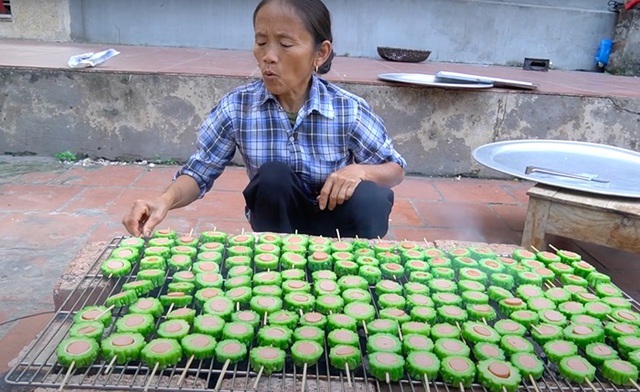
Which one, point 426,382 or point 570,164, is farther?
point 570,164

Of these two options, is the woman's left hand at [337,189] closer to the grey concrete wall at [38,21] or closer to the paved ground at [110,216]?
the paved ground at [110,216]

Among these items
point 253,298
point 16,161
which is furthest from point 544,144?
point 16,161

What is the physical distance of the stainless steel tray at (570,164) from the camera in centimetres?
283

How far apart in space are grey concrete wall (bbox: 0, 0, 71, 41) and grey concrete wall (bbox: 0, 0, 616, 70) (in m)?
0.01

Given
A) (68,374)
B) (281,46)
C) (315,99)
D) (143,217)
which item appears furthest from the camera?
(315,99)

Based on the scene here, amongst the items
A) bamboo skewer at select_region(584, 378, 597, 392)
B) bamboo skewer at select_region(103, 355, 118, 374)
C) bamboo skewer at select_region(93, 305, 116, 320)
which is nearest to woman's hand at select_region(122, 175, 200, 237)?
bamboo skewer at select_region(93, 305, 116, 320)

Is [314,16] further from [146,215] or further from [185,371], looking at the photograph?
[185,371]

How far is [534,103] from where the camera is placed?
4.74 m

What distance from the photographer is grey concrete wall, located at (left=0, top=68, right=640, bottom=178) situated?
457cm

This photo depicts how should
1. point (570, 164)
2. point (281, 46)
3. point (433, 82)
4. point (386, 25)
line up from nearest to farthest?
point (281, 46) < point (570, 164) < point (433, 82) < point (386, 25)

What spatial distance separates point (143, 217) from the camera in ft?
6.47

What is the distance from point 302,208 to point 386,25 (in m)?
5.86

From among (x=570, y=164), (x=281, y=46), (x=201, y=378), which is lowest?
(x=201, y=378)

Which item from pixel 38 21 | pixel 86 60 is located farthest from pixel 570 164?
pixel 38 21
